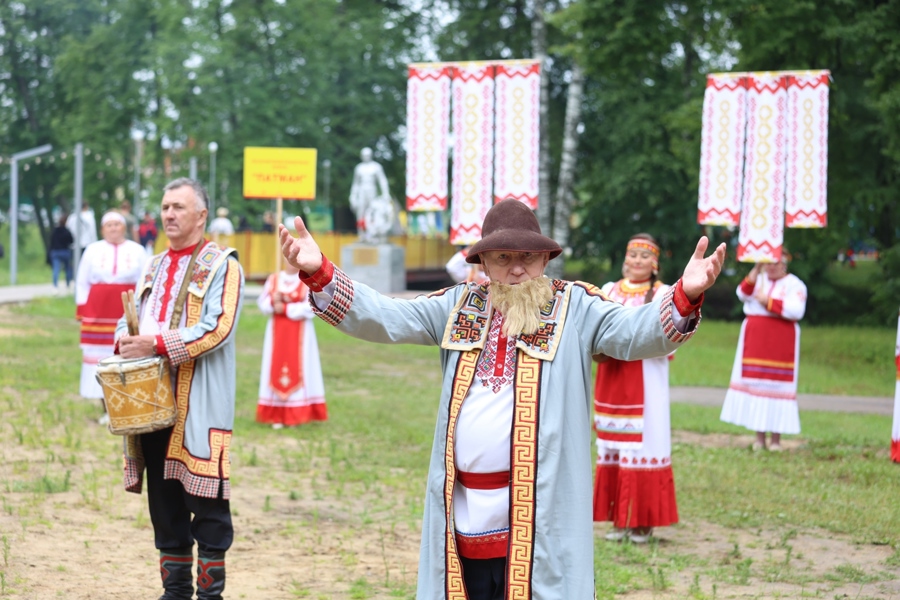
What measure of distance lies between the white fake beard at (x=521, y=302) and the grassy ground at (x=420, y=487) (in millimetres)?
2581

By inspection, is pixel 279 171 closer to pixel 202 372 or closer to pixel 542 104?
pixel 202 372

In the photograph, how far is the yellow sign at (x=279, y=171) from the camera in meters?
10.2

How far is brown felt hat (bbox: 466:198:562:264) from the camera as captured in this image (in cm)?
388

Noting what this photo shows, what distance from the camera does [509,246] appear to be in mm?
3881

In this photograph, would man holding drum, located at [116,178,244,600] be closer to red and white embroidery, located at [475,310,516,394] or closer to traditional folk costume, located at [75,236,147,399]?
red and white embroidery, located at [475,310,516,394]

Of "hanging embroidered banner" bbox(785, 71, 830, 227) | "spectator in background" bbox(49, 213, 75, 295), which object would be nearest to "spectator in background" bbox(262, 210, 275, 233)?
"spectator in background" bbox(49, 213, 75, 295)

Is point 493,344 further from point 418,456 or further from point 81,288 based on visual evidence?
point 81,288

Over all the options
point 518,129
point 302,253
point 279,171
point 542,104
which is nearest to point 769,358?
point 518,129

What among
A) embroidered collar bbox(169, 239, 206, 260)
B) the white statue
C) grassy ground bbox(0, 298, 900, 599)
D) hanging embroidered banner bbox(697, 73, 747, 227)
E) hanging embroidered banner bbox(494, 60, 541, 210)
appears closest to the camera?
embroidered collar bbox(169, 239, 206, 260)

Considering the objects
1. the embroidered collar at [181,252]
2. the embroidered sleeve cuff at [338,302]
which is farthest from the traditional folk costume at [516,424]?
the embroidered collar at [181,252]

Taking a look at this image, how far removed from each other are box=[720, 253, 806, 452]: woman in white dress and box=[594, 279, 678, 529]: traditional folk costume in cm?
355

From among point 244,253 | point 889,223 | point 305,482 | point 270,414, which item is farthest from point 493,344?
point 244,253

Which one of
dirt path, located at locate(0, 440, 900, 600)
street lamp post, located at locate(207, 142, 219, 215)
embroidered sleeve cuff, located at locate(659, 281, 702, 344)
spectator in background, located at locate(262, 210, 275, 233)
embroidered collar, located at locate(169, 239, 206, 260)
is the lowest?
dirt path, located at locate(0, 440, 900, 600)

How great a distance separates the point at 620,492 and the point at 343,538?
70.8 inches
